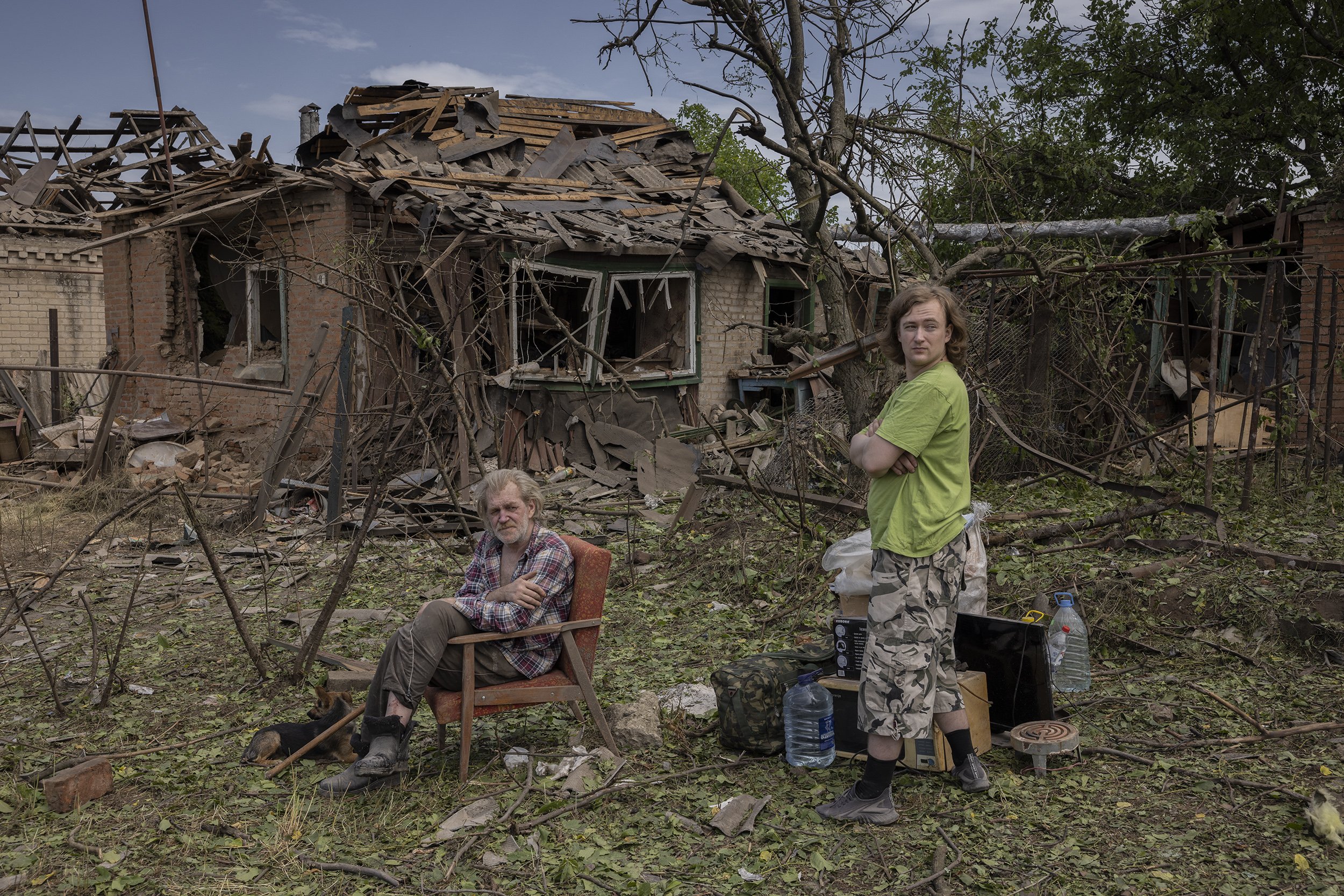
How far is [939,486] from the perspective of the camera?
3535 millimetres

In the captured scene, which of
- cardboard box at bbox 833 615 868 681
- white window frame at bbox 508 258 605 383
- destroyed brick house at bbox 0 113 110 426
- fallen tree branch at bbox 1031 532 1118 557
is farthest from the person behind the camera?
destroyed brick house at bbox 0 113 110 426

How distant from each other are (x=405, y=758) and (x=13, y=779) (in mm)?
1673

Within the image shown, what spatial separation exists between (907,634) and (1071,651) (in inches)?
→ 71.7

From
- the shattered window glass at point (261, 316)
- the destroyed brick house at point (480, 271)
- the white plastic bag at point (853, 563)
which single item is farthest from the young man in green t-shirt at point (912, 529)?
the shattered window glass at point (261, 316)

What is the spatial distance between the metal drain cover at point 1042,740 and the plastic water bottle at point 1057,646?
66cm

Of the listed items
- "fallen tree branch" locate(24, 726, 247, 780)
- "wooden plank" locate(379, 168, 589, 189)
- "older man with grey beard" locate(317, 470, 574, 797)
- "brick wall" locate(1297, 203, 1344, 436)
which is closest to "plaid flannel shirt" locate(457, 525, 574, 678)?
"older man with grey beard" locate(317, 470, 574, 797)

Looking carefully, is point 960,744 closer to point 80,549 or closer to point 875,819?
point 875,819

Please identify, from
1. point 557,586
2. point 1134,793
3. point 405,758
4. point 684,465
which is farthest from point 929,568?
point 684,465

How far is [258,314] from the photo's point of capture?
1362cm

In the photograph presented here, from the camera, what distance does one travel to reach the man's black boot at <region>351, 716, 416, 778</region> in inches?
153

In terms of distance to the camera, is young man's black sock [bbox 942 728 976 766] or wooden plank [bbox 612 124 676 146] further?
wooden plank [bbox 612 124 676 146]

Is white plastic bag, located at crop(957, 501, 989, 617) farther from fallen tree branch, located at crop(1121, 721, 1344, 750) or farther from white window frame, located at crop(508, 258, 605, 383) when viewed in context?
white window frame, located at crop(508, 258, 605, 383)

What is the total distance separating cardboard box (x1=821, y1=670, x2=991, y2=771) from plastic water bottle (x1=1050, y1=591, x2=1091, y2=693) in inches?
32.4

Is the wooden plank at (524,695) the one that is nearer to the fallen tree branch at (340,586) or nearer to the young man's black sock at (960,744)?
the fallen tree branch at (340,586)
